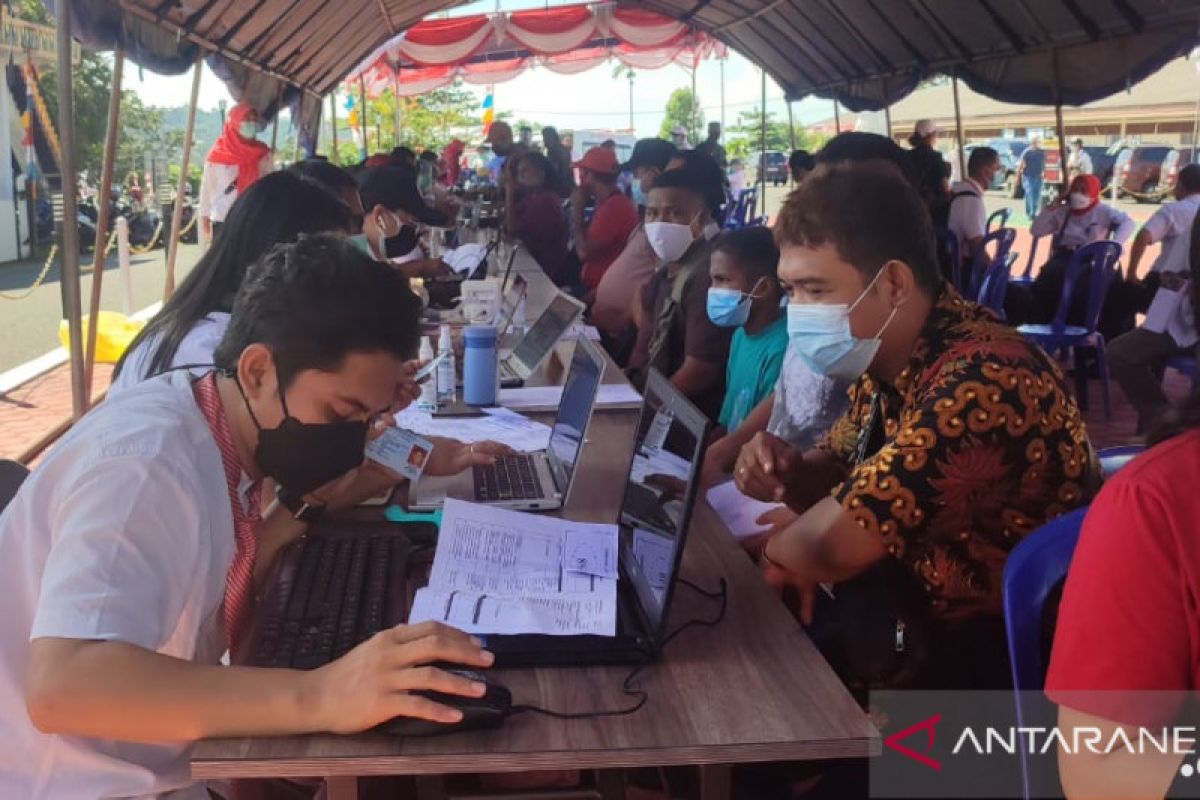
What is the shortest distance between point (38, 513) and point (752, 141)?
129 feet

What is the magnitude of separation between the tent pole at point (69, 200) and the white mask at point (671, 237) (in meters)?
2.20

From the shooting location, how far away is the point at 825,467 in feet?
6.96

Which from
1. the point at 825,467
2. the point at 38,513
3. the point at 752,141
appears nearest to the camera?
the point at 38,513

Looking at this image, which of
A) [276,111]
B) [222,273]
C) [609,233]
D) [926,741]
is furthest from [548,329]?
[276,111]

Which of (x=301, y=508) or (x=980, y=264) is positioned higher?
(x=980, y=264)

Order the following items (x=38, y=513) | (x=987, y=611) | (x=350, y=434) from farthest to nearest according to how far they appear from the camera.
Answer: (x=987, y=611)
(x=350, y=434)
(x=38, y=513)

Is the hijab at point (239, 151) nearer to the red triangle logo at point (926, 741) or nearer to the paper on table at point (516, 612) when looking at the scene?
the paper on table at point (516, 612)

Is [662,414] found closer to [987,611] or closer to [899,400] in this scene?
[899,400]

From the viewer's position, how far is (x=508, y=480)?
2.27 metres

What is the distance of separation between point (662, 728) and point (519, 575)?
44cm

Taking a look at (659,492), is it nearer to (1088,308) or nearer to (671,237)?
(671,237)

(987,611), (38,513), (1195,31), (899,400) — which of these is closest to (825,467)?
(899,400)

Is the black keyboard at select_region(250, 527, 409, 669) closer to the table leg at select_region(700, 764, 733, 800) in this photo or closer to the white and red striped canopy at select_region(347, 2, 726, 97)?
the table leg at select_region(700, 764, 733, 800)

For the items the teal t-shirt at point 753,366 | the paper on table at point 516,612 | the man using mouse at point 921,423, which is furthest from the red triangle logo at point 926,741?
the teal t-shirt at point 753,366
